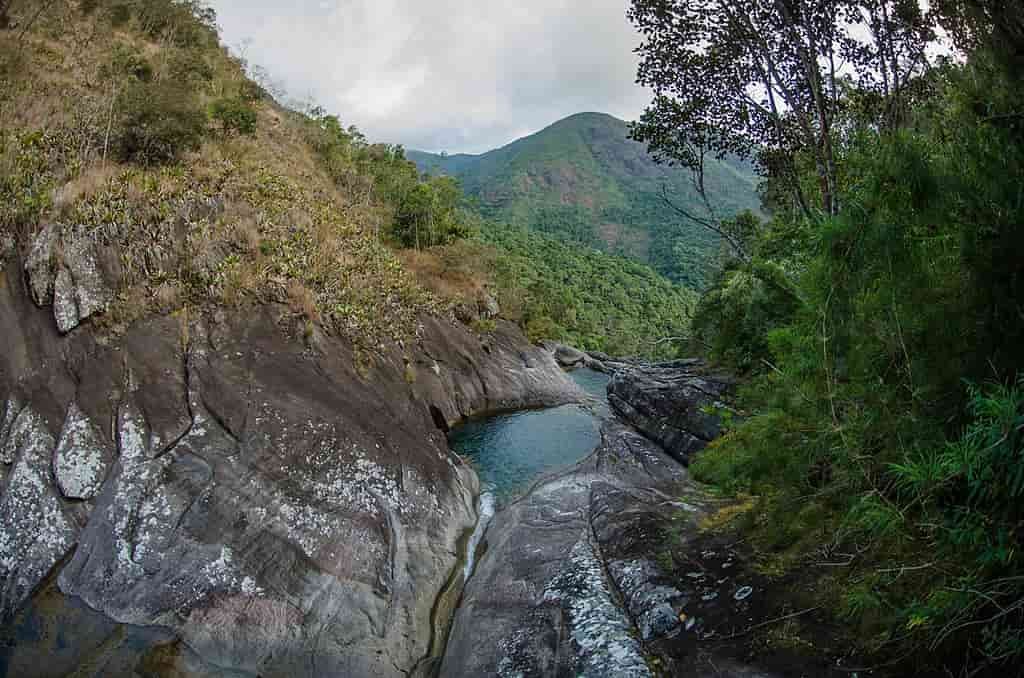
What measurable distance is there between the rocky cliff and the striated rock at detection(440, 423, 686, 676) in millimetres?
979

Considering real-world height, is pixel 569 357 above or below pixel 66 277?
below

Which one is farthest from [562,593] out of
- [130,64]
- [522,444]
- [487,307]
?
[130,64]

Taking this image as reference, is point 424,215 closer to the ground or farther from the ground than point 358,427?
farther from the ground

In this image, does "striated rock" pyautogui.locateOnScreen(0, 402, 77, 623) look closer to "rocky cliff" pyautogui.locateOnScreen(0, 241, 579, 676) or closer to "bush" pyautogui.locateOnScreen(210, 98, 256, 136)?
"rocky cliff" pyautogui.locateOnScreen(0, 241, 579, 676)

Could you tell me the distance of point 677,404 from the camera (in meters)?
17.7

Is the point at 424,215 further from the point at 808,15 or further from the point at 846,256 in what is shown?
the point at 846,256

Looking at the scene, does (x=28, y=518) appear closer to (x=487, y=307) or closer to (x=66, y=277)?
(x=66, y=277)

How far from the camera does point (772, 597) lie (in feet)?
21.4

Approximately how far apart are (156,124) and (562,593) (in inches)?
674

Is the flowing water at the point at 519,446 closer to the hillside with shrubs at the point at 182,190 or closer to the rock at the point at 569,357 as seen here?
the hillside with shrubs at the point at 182,190

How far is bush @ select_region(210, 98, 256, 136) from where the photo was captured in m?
23.4

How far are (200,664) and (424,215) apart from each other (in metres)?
25.9

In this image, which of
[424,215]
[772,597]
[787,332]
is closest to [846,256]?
[787,332]

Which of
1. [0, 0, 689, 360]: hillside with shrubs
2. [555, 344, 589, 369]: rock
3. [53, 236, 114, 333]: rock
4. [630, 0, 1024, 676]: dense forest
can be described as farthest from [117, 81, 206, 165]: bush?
[555, 344, 589, 369]: rock
